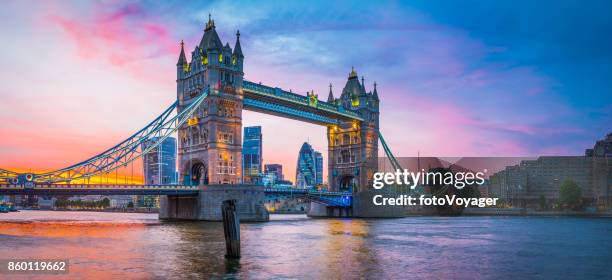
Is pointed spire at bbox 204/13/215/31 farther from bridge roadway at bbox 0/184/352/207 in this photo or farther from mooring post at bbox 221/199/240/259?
mooring post at bbox 221/199/240/259

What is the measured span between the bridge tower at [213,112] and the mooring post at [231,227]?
48.1 m

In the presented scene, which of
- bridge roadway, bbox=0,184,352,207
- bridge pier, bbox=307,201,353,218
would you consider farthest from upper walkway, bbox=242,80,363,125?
bridge pier, bbox=307,201,353,218

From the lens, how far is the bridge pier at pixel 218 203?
252ft

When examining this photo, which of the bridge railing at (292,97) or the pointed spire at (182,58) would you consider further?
the bridge railing at (292,97)

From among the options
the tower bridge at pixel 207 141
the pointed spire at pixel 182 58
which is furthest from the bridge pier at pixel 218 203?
the pointed spire at pixel 182 58

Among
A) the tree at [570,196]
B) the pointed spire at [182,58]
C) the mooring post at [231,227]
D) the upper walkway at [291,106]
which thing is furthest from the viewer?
the tree at [570,196]

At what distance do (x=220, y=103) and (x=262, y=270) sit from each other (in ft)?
188

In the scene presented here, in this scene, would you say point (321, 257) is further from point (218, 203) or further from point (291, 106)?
point (291, 106)

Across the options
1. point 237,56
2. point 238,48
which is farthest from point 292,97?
point 237,56

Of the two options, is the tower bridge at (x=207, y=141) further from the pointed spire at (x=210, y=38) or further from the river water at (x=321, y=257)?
the river water at (x=321, y=257)

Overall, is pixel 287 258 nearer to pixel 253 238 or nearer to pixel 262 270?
pixel 262 270

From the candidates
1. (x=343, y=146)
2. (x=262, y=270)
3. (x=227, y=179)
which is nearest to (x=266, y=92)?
(x=227, y=179)

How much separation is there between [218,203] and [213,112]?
15064 millimetres

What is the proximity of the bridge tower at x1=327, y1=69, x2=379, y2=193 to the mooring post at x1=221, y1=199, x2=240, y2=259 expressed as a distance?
83.3m
